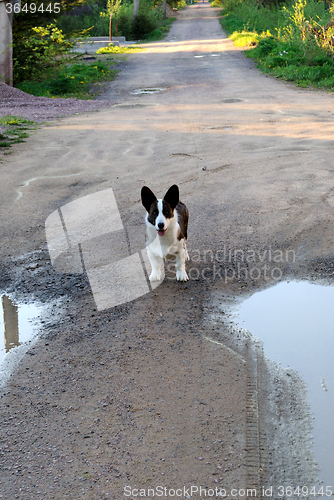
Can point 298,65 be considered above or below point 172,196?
above

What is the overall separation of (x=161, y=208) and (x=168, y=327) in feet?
3.55

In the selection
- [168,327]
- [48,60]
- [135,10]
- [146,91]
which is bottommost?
[168,327]

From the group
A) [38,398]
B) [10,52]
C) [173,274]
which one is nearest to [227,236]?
[173,274]

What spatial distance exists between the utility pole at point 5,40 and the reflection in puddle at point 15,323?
13.3m

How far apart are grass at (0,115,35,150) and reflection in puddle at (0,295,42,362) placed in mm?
6182

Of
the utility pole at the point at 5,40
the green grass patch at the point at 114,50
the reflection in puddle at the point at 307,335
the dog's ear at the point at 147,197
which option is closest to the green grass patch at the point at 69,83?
the utility pole at the point at 5,40

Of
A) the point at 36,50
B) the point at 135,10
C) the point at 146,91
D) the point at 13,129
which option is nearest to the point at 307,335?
the point at 13,129

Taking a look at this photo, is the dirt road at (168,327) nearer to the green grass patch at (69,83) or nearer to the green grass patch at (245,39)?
the green grass patch at (69,83)

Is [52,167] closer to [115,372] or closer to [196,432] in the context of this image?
[115,372]

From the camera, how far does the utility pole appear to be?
1588 cm

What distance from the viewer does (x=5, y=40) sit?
16109 millimetres

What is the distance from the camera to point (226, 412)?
3.44 m

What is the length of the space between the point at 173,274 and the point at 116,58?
22611mm

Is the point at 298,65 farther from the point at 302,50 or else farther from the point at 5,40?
the point at 5,40
